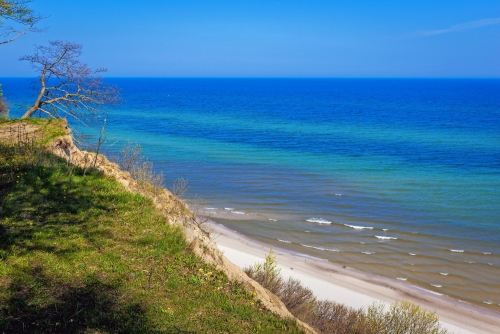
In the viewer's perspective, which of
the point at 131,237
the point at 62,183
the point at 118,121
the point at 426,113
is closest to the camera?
the point at 131,237

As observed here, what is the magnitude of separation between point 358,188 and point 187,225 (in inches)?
795

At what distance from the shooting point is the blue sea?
1858 cm

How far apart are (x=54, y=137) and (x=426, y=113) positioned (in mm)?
77404

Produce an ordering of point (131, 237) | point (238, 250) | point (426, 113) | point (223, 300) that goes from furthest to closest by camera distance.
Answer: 1. point (426, 113)
2. point (238, 250)
3. point (131, 237)
4. point (223, 300)

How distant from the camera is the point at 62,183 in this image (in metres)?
11.5

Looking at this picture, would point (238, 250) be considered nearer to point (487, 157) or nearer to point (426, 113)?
point (487, 157)

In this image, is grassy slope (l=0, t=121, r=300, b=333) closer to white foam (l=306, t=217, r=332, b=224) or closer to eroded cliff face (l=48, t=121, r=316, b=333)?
eroded cliff face (l=48, t=121, r=316, b=333)

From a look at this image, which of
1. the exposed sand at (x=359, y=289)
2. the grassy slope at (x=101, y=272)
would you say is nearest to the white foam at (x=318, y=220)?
the exposed sand at (x=359, y=289)

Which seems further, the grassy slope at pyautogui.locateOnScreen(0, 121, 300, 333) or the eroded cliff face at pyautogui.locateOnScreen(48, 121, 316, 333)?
the eroded cliff face at pyautogui.locateOnScreen(48, 121, 316, 333)

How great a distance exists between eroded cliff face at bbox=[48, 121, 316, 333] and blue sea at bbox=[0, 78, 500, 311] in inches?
134

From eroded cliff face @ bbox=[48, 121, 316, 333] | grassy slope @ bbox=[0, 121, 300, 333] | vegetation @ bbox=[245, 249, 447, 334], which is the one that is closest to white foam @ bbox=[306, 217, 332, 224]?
eroded cliff face @ bbox=[48, 121, 316, 333]

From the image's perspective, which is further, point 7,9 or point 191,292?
point 7,9

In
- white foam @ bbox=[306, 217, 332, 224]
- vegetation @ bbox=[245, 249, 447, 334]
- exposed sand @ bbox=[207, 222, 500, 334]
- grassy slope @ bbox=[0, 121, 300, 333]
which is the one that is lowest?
exposed sand @ bbox=[207, 222, 500, 334]

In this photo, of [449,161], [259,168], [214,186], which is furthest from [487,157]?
[214,186]
